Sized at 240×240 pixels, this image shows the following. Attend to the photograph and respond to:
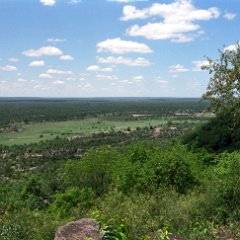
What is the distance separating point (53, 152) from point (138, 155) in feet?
292

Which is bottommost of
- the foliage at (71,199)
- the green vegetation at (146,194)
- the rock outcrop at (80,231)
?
the foliage at (71,199)

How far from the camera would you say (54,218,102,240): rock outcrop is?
9.41 metres

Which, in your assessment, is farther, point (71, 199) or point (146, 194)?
point (71, 199)

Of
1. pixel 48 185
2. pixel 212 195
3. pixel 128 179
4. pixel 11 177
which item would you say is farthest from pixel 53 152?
pixel 212 195

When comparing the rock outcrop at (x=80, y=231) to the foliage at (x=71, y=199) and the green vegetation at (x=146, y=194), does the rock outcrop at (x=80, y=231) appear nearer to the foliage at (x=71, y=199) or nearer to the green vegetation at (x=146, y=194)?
the green vegetation at (x=146, y=194)

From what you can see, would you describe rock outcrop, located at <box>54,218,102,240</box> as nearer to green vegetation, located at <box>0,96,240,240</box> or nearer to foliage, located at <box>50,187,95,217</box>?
green vegetation, located at <box>0,96,240,240</box>

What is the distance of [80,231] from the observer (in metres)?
9.70

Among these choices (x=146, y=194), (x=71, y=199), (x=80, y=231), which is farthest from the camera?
(x=71, y=199)

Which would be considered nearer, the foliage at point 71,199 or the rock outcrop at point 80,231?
the rock outcrop at point 80,231

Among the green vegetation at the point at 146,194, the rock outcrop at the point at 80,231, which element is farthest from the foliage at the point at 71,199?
the rock outcrop at the point at 80,231

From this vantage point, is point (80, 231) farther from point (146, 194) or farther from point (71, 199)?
point (71, 199)

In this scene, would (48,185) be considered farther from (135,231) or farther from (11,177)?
(135,231)

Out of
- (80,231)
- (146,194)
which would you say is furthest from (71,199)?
(80,231)

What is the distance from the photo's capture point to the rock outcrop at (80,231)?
30.9 feet
